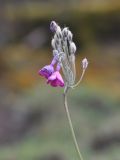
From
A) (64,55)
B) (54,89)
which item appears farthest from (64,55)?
(54,89)

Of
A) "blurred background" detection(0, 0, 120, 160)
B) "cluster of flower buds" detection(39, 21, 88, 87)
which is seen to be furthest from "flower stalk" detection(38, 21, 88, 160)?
"blurred background" detection(0, 0, 120, 160)

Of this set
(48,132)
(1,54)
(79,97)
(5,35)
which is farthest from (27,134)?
(5,35)

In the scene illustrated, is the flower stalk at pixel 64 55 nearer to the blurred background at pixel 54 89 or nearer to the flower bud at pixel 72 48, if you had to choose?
the flower bud at pixel 72 48

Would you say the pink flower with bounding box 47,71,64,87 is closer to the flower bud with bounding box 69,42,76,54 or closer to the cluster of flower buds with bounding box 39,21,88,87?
the cluster of flower buds with bounding box 39,21,88,87

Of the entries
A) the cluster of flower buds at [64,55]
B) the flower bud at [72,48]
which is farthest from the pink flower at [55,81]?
the flower bud at [72,48]

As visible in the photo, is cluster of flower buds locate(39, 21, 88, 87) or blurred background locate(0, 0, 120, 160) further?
blurred background locate(0, 0, 120, 160)

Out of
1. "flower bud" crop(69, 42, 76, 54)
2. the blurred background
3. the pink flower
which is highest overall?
the blurred background

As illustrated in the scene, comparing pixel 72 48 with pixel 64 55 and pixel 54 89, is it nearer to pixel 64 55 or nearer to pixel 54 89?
pixel 64 55

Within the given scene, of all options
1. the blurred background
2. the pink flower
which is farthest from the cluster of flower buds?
the blurred background

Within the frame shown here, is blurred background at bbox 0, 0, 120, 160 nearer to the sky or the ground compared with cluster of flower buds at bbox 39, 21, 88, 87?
nearer to the sky
